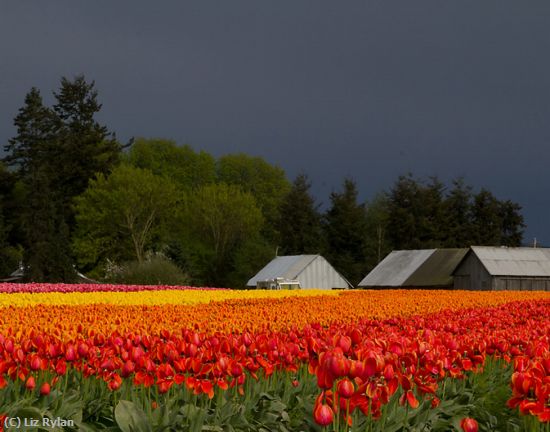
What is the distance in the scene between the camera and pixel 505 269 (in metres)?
54.7

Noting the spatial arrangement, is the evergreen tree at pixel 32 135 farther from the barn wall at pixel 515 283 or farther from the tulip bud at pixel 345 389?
the tulip bud at pixel 345 389

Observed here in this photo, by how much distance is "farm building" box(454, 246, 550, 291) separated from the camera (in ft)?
179

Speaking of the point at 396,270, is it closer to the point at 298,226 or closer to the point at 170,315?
the point at 298,226

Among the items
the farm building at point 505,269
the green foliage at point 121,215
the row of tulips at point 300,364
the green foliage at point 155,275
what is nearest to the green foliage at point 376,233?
the green foliage at point 121,215

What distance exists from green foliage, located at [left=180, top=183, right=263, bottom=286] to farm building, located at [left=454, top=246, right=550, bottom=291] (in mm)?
30656

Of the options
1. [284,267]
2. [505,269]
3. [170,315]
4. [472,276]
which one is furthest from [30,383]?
[284,267]

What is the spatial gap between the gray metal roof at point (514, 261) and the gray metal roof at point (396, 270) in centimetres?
718

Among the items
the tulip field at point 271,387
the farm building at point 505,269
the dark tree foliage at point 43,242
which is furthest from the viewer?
the dark tree foliage at point 43,242

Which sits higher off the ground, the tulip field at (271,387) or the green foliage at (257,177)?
the green foliage at (257,177)

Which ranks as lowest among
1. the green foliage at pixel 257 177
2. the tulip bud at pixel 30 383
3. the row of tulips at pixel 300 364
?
the tulip bud at pixel 30 383

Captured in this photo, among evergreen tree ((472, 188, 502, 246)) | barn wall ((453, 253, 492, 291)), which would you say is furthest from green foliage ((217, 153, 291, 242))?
barn wall ((453, 253, 492, 291))

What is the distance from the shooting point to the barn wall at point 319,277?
2638 inches

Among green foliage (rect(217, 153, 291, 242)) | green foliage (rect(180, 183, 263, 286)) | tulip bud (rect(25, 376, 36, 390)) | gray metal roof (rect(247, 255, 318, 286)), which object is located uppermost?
green foliage (rect(217, 153, 291, 242))

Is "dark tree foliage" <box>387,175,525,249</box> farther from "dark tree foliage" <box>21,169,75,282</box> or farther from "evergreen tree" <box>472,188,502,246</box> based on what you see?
"dark tree foliage" <box>21,169,75,282</box>
